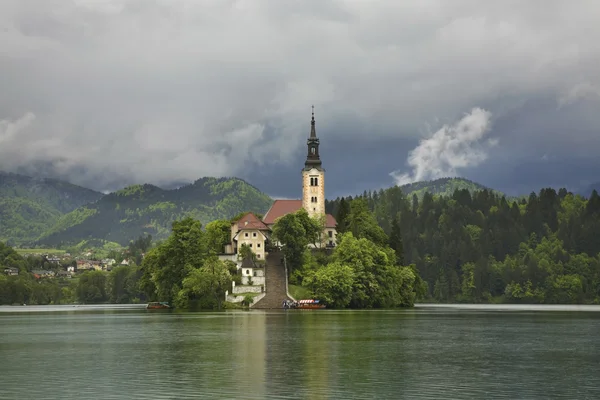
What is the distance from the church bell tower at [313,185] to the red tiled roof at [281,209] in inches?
126

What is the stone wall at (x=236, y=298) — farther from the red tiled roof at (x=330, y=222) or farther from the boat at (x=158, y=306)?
the red tiled roof at (x=330, y=222)

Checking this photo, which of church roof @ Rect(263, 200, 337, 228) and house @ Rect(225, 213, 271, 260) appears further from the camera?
church roof @ Rect(263, 200, 337, 228)

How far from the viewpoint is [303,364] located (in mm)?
49594

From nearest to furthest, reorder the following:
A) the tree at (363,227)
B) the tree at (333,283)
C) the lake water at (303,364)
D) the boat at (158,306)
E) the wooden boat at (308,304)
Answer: the lake water at (303,364)
the wooden boat at (308,304)
the tree at (333,283)
the boat at (158,306)
the tree at (363,227)

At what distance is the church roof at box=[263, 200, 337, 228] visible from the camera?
574 ft

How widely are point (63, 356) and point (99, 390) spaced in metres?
18.2

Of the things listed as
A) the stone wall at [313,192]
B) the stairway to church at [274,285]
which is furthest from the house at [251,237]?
the stone wall at [313,192]

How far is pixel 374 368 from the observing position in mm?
47719

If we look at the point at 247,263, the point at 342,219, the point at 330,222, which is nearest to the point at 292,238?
the point at 247,263

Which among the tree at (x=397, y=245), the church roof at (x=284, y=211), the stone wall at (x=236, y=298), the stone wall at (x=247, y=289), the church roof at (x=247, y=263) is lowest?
the stone wall at (x=236, y=298)

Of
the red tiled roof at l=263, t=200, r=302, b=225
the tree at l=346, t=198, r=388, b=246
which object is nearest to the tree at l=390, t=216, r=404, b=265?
A: the tree at l=346, t=198, r=388, b=246

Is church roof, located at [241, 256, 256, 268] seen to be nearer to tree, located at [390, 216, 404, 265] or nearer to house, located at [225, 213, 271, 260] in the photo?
house, located at [225, 213, 271, 260]

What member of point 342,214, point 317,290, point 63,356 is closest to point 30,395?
point 63,356

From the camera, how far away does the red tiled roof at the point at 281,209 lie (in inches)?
6934
